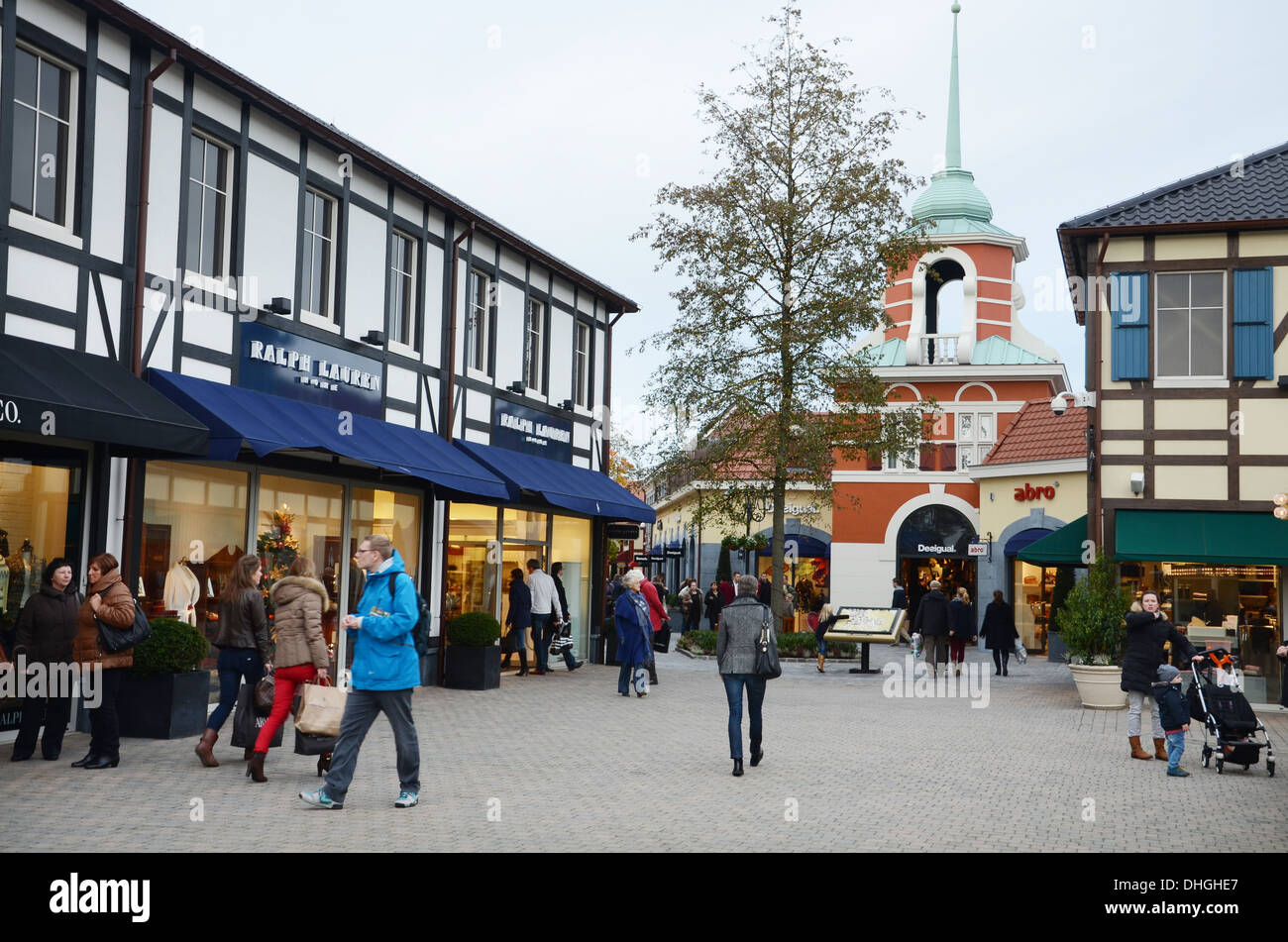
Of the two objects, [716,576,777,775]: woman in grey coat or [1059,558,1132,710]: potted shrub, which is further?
[1059,558,1132,710]: potted shrub

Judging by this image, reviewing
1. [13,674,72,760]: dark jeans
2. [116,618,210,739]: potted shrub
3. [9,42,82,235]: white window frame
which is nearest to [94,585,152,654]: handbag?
[13,674,72,760]: dark jeans

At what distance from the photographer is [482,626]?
1828 centimetres

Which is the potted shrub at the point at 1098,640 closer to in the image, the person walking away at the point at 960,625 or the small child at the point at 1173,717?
the person walking away at the point at 960,625

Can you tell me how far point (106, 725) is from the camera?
1017 cm

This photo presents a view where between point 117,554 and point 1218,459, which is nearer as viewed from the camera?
point 117,554

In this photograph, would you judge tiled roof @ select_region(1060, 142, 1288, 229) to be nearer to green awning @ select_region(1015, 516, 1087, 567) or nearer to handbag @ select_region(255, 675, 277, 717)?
green awning @ select_region(1015, 516, 1087, 567)

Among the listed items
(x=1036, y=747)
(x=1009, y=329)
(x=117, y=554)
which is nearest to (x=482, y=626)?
(x=117, y=554)

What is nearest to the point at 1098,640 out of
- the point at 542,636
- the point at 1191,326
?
the point at 1191,326

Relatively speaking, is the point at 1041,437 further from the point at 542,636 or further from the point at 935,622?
the point at 542,636

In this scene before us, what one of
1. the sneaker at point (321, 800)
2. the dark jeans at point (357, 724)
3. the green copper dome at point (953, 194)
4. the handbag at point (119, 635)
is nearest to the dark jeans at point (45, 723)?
the handbag at point (119, 635)

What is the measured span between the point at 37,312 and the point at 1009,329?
33.0 meters

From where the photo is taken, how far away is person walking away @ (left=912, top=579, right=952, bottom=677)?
910 inches

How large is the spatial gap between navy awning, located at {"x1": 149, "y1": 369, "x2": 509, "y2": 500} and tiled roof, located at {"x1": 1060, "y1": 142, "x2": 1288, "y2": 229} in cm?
1003
